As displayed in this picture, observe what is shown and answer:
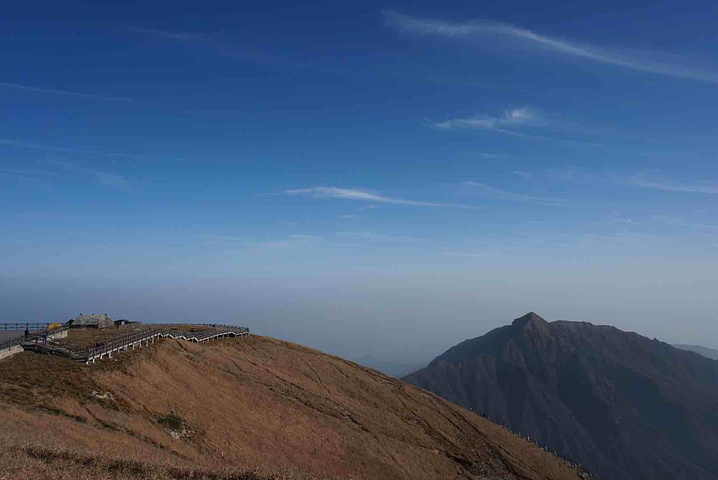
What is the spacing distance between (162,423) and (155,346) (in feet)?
52.7

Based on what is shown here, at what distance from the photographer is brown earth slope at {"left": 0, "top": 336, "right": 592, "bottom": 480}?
22.2 meters

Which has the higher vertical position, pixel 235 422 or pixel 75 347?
pixel 75 347

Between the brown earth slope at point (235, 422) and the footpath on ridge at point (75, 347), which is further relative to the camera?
Answer: the footpath on ridge at point (75, 347)

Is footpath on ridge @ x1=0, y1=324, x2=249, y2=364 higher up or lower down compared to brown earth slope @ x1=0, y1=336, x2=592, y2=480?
higher up

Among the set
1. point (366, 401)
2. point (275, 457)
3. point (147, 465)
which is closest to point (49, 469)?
point (147, 465)

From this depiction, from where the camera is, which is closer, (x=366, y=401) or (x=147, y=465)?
(x=147, y=465)

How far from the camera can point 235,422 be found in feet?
128

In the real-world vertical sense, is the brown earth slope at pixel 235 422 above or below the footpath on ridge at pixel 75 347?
below

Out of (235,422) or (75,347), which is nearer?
(235,422)

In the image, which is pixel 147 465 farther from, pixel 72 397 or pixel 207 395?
pixel 207 395

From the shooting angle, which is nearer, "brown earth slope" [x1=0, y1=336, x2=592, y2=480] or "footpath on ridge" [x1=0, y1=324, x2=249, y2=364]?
"brown earth slope" [x1=0, y1=336, x2=592, y2=480]

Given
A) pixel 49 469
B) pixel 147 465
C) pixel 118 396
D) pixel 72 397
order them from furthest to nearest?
pixel 118 396, pixel 72 397, pixel 147 465, pixel 49 469

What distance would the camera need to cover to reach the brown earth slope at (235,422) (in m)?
22.2

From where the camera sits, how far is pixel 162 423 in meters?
33.5
